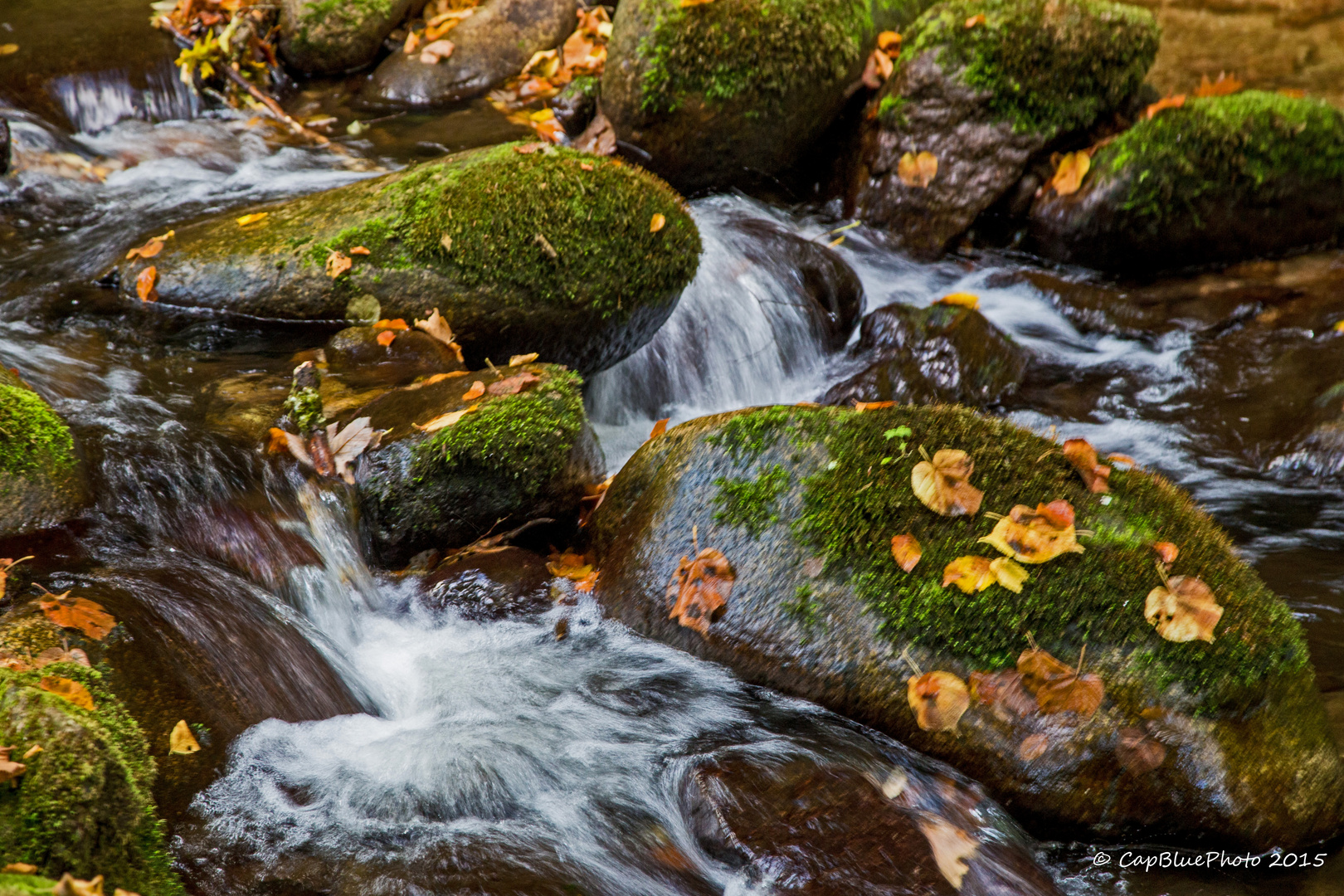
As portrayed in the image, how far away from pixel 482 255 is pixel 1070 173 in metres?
4.71

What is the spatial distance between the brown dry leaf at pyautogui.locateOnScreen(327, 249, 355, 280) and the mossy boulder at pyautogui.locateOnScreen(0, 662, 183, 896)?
2.98m

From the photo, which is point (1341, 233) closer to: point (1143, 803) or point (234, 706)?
point (1143, 803)

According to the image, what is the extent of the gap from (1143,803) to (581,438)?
2552 mm

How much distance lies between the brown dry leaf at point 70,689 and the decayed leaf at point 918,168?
6.52m

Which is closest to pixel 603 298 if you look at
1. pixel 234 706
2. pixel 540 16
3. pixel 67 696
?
pixel 234 706

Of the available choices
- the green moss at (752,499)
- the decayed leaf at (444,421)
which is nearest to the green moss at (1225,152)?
the green moss at (752,499)

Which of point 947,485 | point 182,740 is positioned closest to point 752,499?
point 947,485

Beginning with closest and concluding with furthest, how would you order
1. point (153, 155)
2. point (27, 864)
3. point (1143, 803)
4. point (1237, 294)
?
1. point (27, 864)
2. point (1143, 803)
3. point (1237, 294)
4. point (153, 155)

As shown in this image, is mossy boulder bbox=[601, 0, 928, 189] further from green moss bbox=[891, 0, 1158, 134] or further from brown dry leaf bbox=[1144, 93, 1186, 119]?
brown dry leaf bbox=[1144, 93, 1186, 119]

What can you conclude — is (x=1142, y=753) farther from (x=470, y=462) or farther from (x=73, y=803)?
(x=73, y=803)

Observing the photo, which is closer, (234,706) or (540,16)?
(234,706)

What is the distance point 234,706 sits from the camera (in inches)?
116

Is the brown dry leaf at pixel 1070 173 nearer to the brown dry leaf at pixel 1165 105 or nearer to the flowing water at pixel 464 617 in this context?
the brown dry leaf at pixel 1165 105

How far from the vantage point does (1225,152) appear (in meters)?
6.63
